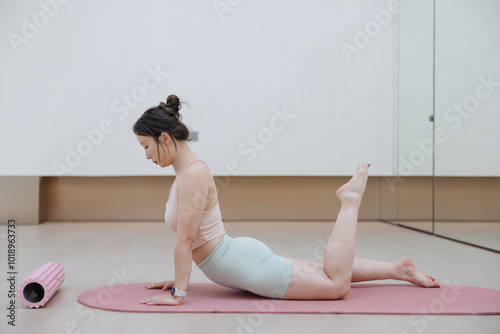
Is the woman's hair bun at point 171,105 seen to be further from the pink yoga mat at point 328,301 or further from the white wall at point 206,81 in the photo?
the white wall at point 206,81

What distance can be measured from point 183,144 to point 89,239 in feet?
8.12

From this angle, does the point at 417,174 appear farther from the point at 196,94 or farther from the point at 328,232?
the point at 196,94

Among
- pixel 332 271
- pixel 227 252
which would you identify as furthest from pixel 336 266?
pixel 227 252

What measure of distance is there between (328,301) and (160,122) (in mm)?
964

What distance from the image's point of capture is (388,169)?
5.70 metres

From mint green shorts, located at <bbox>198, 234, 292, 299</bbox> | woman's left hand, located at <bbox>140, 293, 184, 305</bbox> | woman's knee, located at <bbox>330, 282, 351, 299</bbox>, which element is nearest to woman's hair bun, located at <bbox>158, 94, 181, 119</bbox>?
mint green shorts, located at <bbox>198, 234, 292, 299</bbox>

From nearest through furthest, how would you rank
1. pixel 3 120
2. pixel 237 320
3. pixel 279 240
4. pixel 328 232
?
pixel 237 320 < pixel 279 240 < pixel 328 232 < pixel 3 120

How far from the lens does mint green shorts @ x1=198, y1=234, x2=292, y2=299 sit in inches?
87.3

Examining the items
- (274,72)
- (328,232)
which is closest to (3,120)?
(274,72)

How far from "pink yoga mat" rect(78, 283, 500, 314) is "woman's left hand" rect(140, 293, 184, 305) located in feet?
0.06

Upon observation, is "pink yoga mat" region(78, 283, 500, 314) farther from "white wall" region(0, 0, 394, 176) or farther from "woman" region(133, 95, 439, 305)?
"white wall" region(0, 0, 394, 176)

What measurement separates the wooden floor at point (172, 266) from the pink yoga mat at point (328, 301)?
6 centimetres

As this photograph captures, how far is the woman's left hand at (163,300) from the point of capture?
2146 millimetres

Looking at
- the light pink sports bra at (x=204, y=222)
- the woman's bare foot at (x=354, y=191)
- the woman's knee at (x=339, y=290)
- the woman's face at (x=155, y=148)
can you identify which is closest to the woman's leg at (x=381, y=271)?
the woman's knee at (x=339, y=290)
